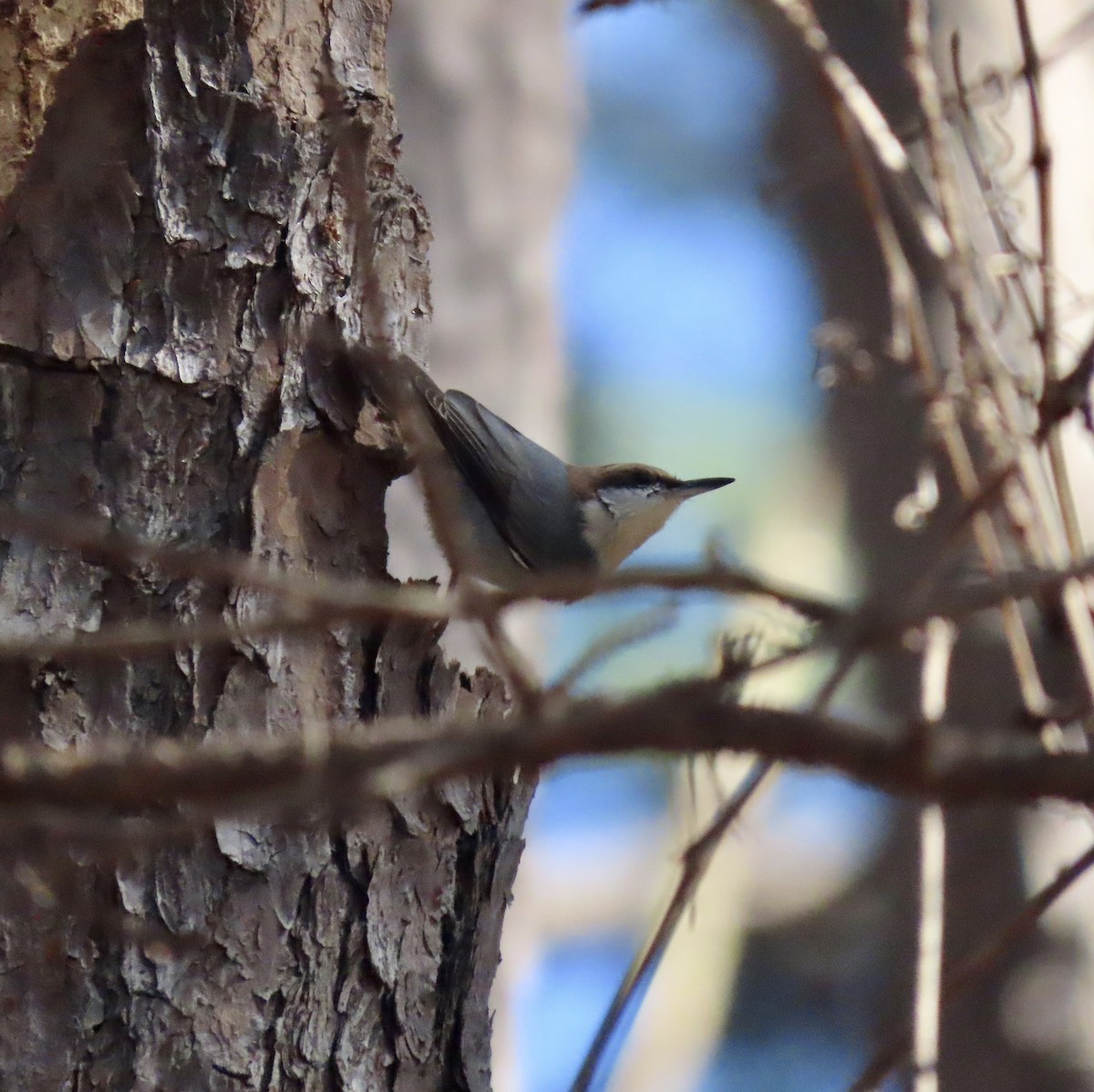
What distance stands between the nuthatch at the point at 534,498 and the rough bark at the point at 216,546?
21.8 inches

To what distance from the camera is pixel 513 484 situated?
272 centimetres

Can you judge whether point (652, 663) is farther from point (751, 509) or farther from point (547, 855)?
point (751, 509)

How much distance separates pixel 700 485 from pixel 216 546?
134 centimetres

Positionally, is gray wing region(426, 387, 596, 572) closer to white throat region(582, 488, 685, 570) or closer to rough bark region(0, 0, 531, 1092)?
white throat region(582, 488, 685, 570)

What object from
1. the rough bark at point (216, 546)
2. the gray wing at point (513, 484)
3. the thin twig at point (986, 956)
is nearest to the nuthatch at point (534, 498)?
the gray wing at point (513, 484)

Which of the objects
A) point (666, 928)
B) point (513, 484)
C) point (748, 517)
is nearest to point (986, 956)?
point (666, 928)

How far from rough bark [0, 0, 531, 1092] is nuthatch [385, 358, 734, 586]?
553mm

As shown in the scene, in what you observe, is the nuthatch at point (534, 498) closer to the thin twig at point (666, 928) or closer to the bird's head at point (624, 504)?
the bird's head at point (624, 504)

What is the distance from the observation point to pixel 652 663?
15.0 ft

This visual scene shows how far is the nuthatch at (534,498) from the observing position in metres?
2.62

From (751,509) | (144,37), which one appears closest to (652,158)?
(751,509)

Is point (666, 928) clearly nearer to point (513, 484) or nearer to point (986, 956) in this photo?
point (986, 956)

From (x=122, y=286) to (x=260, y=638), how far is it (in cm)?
48

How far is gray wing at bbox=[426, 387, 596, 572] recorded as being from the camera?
261 centimetres
